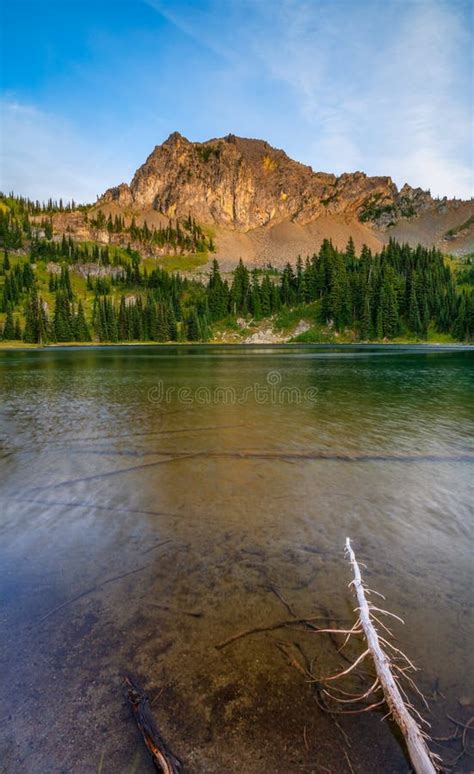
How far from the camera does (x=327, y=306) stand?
150000 mm

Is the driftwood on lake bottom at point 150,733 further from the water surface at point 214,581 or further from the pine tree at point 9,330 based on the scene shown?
the pine tree at point 9,330

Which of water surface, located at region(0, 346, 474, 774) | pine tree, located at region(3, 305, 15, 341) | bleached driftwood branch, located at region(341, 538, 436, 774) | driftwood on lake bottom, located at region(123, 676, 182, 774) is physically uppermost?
pine tree, located at region(3, 305, 15, 341)

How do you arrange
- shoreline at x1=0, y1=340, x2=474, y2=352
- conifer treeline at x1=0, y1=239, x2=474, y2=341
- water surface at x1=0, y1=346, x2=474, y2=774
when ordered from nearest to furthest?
water surface at x1=0, y1=346, x2=474, y2=774 → shoreline at x1=0, y1=340, x2=474, y2=352 → conifer treeline at x1=0, y1=239, x2=474, y2=341

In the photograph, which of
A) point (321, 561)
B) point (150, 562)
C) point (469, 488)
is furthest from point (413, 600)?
point (469, 488)

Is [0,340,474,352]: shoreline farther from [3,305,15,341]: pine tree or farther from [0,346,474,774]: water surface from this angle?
[0,346,474,774]: water surface

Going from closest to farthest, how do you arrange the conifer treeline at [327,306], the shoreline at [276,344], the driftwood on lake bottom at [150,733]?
the driftwood on lake bottom at [150,733], the shoreline at [276,344], the conifer treeline at [327,306]

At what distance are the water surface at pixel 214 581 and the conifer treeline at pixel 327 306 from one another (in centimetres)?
13639

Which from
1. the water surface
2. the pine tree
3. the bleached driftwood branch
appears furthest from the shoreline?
the bleached driftwood branch

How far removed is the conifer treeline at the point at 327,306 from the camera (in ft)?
469

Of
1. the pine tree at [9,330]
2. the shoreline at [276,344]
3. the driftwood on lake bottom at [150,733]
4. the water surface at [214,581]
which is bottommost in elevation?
the water surface at [214,581]

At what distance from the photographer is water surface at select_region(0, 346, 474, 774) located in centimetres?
462

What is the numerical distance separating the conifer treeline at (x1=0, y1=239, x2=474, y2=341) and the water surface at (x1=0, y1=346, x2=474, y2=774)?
136 metres

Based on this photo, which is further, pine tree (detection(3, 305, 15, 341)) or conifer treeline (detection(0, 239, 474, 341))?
pine tree (detection(3, 305, 15, 341))

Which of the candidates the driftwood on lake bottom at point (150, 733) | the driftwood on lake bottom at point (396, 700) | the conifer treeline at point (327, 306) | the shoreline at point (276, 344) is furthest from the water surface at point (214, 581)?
the conifer treeline at point (327, 306)
